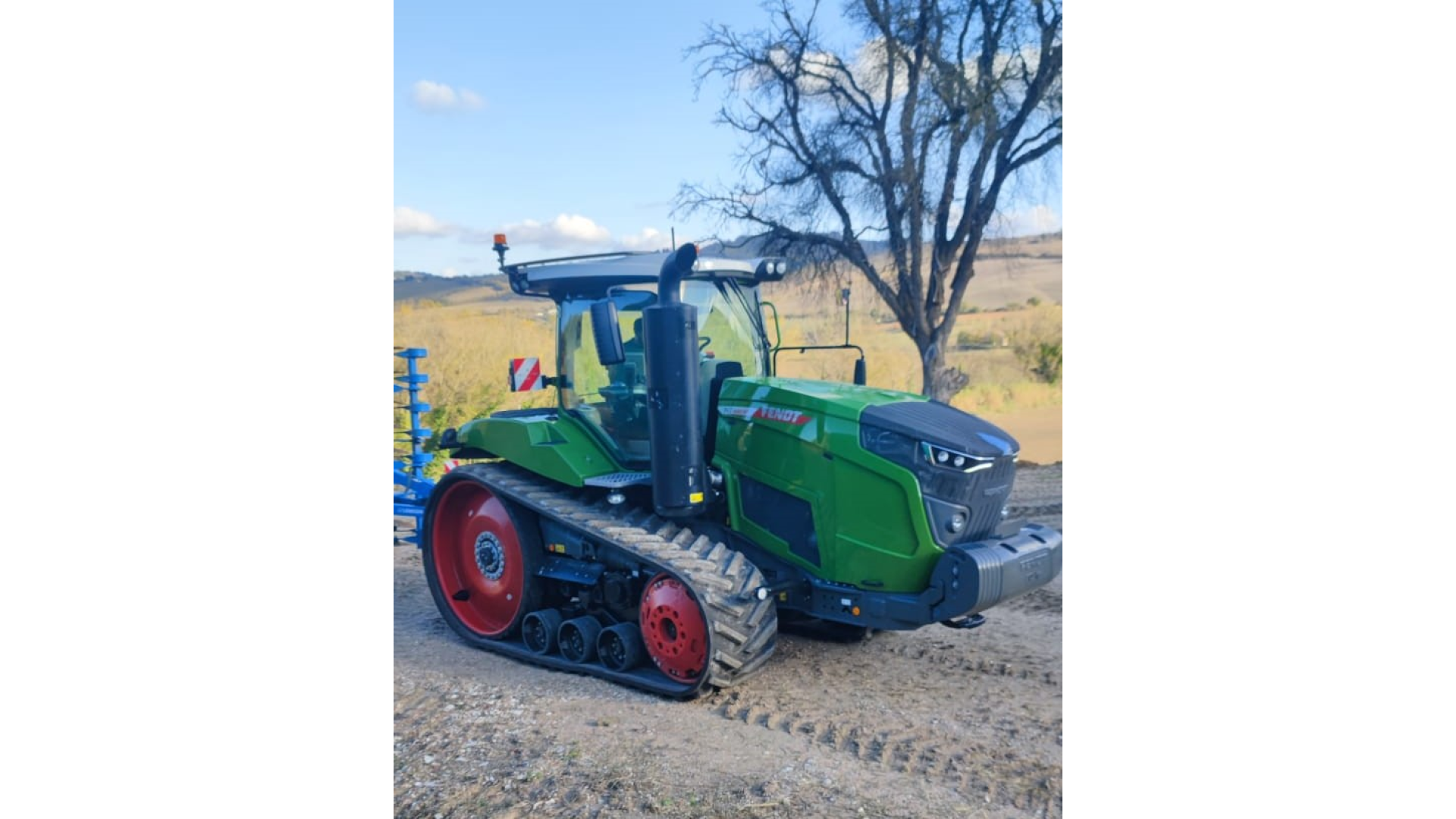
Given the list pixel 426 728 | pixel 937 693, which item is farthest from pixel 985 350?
pixel 426 728

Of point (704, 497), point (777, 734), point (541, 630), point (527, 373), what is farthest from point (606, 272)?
point (777, 734)

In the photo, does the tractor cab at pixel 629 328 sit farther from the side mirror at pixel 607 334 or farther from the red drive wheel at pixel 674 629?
the red drive wheel at pixel 674 629

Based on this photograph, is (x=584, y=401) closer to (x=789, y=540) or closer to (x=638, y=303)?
(x=638, y=303)

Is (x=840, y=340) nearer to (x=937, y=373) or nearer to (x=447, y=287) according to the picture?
(x=937, y=373)

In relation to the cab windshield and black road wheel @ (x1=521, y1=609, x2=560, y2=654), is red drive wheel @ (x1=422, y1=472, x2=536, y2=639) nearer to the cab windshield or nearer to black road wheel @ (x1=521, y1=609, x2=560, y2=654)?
black road wheel @ (x1=521, y1=609, x2=560, y2=654)

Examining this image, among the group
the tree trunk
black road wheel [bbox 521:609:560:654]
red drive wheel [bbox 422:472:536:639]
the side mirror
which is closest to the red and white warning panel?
red drive wheel [bbox 422:472:536:639]

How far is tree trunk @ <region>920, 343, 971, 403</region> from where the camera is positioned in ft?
14.1

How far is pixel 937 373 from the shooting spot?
14.2 ft

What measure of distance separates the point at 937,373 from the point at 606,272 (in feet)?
5.03

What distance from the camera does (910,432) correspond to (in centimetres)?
362

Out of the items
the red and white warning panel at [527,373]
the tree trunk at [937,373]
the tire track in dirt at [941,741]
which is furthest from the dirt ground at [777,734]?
the red and white warning panel at [527,373]

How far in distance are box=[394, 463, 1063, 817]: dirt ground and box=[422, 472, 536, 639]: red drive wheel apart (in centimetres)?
26

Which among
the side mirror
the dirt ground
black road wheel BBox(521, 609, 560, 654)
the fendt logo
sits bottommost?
the dirt ground
